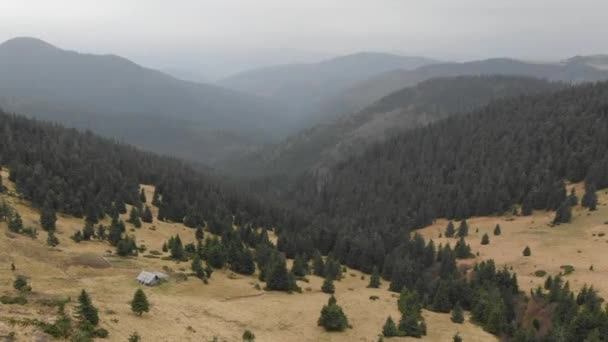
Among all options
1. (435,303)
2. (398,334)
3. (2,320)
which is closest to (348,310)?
(398,334)

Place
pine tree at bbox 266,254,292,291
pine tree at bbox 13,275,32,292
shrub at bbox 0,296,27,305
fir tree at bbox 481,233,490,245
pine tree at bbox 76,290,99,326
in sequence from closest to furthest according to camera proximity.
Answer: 1. pine tree at bbox 76,290,99,326
2. shrub at bbox 0,296,27,305
3. pine tree at bbox 13,275,32,292
4. pine tree at bbox 266,254,292,291
5. fir tree at bbox 481,233,490,245

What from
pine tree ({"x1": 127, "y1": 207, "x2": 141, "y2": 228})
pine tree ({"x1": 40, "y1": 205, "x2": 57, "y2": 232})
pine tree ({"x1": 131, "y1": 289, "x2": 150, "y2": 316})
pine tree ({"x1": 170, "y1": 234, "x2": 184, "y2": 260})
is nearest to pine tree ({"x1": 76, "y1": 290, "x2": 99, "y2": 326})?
pine tree ({"x1": 131, "y1": 289, "x2": 150, "y2": 316})

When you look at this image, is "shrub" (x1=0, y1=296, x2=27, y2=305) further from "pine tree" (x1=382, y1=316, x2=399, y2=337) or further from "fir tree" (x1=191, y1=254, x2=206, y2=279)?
"pine tree" (x1=382, y1=316, x2=399, y2=337)

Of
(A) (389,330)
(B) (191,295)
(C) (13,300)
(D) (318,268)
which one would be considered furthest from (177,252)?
(A) (389,330)

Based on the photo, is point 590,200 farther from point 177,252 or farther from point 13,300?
point 13,300

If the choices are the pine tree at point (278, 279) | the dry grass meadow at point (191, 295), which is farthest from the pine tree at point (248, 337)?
the pine tree at point (278, 279)
